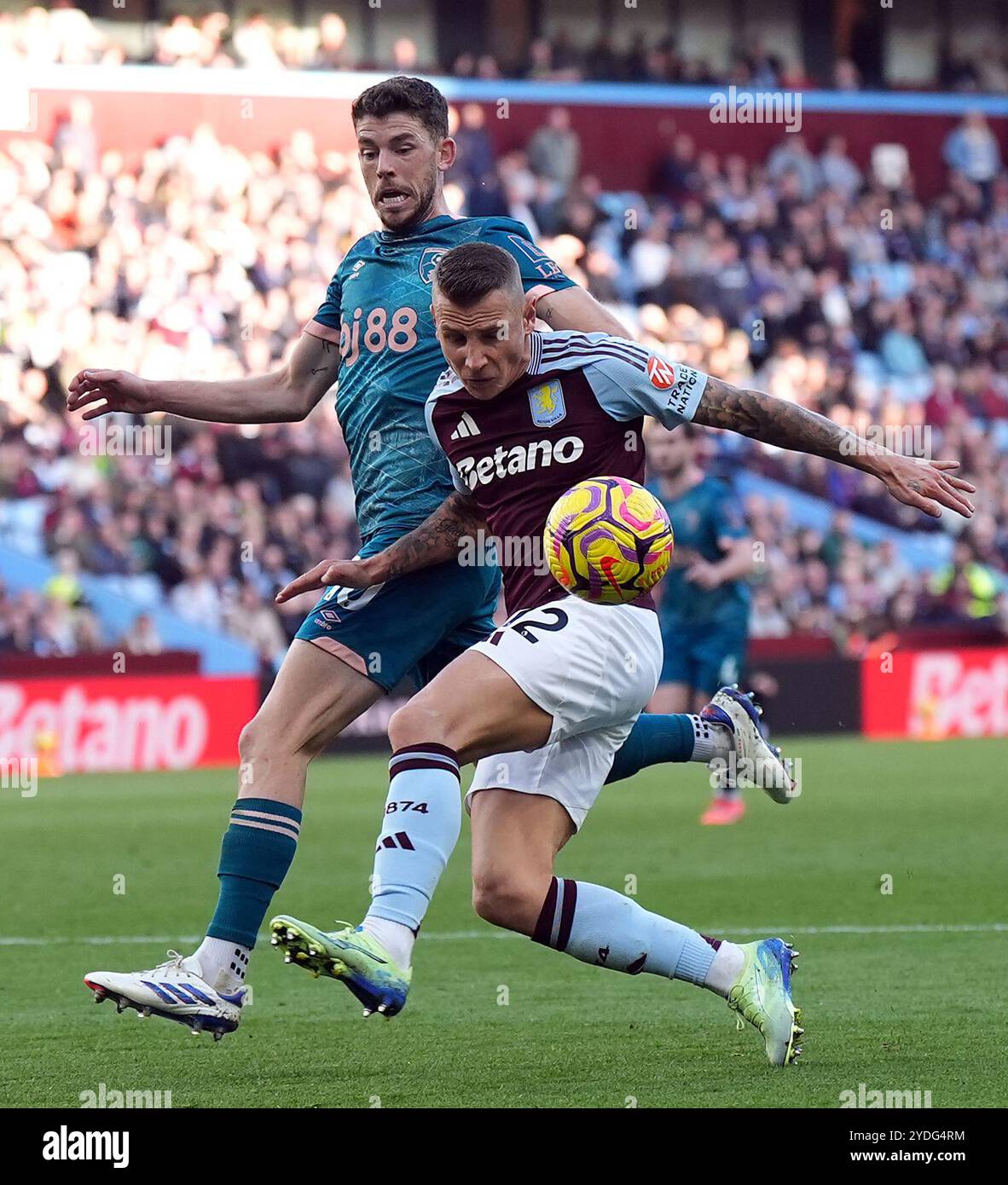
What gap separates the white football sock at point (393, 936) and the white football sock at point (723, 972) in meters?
0.91

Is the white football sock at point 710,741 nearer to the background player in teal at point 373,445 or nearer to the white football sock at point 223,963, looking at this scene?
the background player in teal at point 373,445

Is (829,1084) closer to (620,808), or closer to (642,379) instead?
(642,379)

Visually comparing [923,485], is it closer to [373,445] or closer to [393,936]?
[373,445]

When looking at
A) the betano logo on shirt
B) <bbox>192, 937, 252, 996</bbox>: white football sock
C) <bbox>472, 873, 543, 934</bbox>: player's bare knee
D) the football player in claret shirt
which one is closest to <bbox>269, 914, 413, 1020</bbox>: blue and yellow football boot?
the football player in claret shirt

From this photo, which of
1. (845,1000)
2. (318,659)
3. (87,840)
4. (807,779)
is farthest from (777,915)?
(807,779)

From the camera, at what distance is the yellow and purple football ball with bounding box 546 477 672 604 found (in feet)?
16.0

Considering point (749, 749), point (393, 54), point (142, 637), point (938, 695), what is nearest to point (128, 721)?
point (142, 637)

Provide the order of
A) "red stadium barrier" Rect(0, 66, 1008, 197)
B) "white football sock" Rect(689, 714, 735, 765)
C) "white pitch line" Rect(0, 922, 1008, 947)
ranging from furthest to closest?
"red stadium barrier" Rect(0, 66, 1008, 197)
"white pitch line" Rect(0, 922, 1008, 947)
"white football sock" Rect(689, 714, 735, 765)

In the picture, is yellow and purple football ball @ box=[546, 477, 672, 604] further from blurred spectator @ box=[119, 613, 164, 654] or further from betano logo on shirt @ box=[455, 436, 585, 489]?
blurred spectator @ box=[119, 613, 164, 654]

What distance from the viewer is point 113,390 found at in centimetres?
587

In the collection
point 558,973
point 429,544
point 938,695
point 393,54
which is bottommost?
point 558,973

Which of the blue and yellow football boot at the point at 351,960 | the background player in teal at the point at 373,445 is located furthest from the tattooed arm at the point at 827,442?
the blue and yellow football boot at the point at 351,960

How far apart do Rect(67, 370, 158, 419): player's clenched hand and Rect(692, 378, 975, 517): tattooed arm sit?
66.0 inches

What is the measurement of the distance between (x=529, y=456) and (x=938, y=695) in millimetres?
15638
